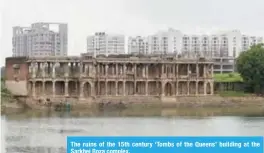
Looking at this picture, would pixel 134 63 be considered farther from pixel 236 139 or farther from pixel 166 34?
pixel 166 34

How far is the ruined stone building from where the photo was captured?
8100cm

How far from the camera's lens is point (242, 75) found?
88625 millimetres

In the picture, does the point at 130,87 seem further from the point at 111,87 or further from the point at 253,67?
the point at 253,67

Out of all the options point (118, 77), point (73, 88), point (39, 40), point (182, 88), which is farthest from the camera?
point (39, 40)

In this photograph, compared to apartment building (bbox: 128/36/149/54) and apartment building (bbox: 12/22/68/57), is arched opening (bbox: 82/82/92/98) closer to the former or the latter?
apartment building (bbox: 12/22/68/57)

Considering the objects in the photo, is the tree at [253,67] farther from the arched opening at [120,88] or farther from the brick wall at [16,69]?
the brick wall at [16,69]

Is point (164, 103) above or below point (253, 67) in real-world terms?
below

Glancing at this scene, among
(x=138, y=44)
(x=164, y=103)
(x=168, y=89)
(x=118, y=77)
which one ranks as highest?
(x=138, y=44)

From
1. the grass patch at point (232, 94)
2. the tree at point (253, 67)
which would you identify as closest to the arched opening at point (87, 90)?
the grass patch at point (232, 94)

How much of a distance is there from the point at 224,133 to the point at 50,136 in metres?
10.1

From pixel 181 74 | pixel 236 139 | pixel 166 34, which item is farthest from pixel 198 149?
pixel 166 34

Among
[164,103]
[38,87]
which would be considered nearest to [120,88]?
[164,103]
